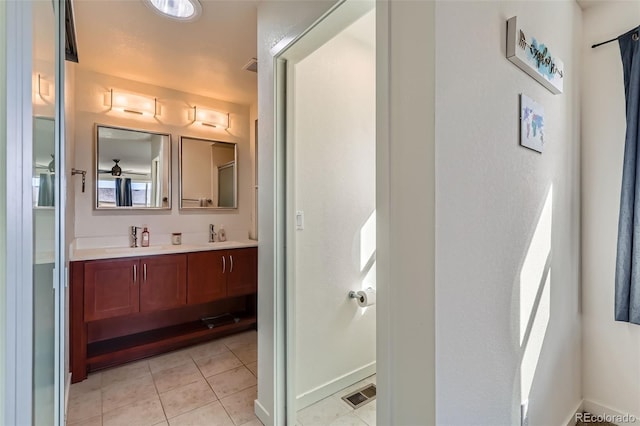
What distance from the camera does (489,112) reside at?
3.51 feet

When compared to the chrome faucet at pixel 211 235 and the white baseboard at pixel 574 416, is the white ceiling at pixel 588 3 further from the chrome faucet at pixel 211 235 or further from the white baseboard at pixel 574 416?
the chrome faucet at pixel 211 235

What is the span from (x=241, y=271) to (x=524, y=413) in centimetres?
241

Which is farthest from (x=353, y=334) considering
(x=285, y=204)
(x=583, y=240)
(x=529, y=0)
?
(x=529, y=0)

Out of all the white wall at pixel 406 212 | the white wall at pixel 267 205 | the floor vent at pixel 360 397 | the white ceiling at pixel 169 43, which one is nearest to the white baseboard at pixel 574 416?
the floor vent at pixel 360 397

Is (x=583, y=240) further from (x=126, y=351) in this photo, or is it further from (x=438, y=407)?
(x=126, y=351)

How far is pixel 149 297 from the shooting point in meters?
2.51

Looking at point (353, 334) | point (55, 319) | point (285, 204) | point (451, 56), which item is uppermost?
point (451, 56)

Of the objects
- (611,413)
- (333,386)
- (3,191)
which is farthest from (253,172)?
(611,413)

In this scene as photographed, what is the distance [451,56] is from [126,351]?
9.76 feet

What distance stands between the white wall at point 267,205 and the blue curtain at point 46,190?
93 cm

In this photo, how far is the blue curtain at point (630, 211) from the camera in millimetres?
1636

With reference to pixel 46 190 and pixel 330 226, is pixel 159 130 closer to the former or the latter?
pixel 330 226

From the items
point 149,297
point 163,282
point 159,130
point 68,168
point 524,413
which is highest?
point 159,130

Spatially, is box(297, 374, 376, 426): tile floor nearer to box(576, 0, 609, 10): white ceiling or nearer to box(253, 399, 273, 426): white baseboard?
box(253, 399, 273, 426): white baseboard
